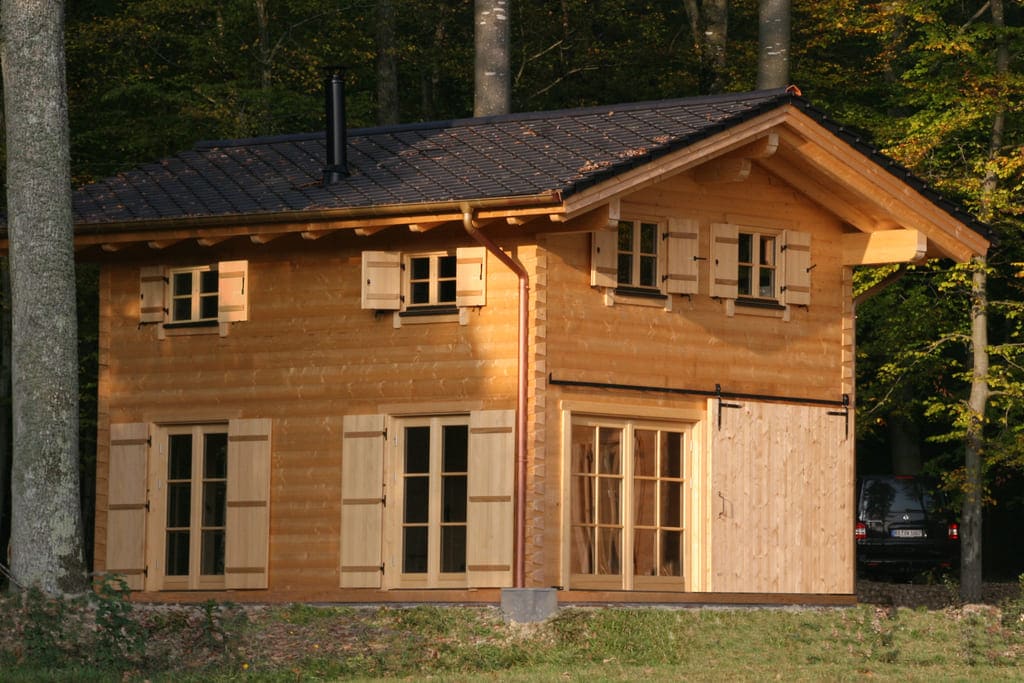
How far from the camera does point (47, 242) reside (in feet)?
55.8

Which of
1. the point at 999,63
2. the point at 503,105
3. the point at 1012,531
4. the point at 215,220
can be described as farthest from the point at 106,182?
the point at 1012,531

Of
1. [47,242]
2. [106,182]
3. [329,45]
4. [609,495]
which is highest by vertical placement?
[329,45]

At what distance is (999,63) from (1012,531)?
34.8ft

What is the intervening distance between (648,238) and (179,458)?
18.6 ft

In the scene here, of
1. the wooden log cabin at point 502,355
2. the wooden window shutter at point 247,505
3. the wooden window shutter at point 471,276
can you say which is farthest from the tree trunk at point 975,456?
the wooden window shutter at point 247,505

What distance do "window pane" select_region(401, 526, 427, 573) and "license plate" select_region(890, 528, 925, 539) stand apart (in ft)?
40.5

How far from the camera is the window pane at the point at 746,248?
2055 centimetres

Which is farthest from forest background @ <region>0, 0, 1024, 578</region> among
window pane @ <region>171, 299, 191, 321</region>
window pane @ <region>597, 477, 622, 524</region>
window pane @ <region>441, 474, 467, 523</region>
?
window pane @ <region>171, 299, 191, 321</region>

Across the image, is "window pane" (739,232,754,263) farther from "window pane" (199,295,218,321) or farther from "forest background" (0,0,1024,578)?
"window pane" (199,295,218,321)

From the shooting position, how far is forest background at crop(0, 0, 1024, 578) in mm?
27484

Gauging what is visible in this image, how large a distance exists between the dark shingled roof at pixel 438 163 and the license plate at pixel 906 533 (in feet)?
30.5

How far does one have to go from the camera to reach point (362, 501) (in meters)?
19.3

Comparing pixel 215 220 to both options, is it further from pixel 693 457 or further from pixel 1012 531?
pixel 1012 531

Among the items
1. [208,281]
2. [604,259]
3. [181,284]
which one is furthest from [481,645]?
[181,284]
